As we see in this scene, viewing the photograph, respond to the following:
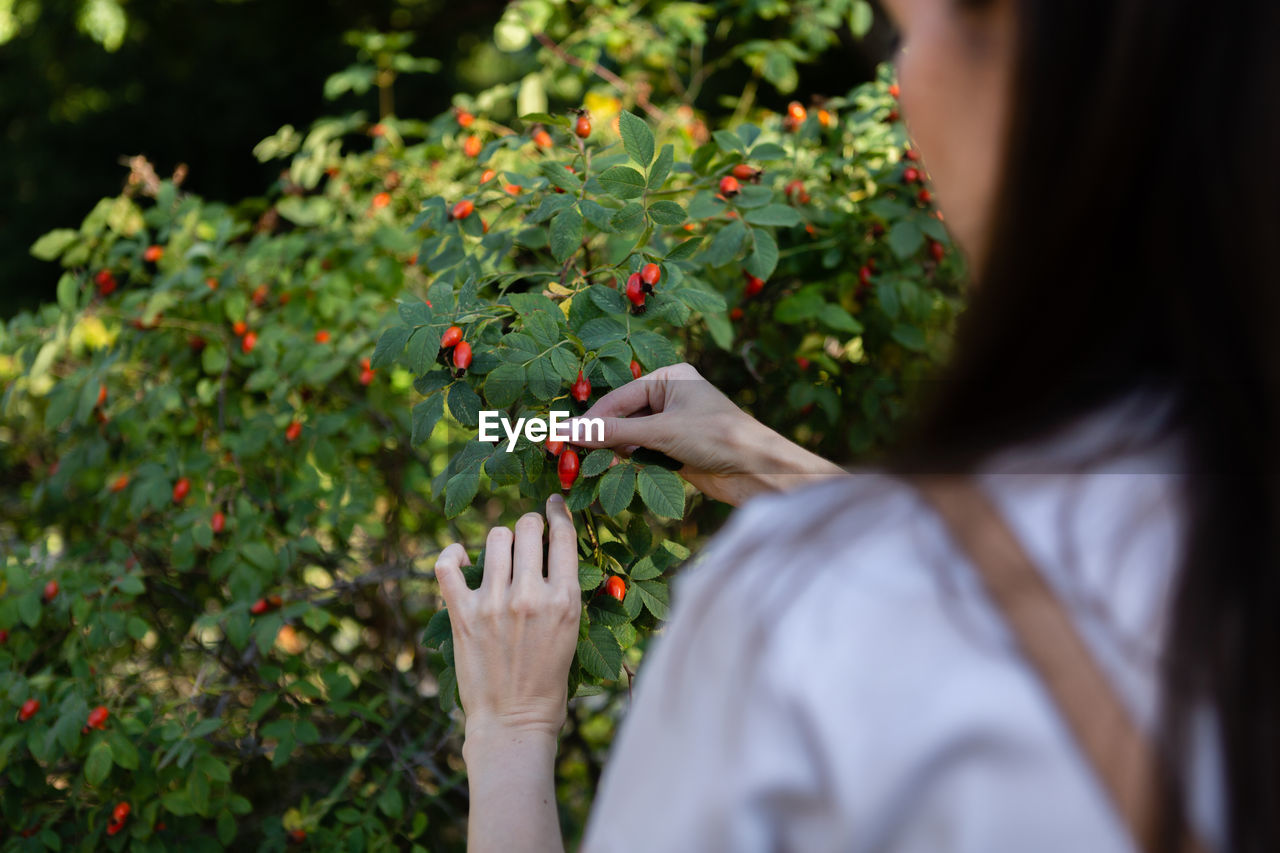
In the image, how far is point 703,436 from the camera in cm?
119

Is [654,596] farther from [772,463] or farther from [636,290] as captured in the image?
[636,290]

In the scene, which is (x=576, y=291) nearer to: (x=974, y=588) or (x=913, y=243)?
(x=913, y=243)

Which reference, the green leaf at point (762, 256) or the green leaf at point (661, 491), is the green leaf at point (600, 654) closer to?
the green leaf at point (661, 491)

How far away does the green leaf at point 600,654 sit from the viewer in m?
1.08

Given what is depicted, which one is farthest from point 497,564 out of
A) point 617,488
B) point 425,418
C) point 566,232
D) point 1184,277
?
point 1184,277

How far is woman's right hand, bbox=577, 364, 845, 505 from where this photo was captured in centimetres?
117

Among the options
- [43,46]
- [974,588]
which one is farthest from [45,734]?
[43,46]

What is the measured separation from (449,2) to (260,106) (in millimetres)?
1317

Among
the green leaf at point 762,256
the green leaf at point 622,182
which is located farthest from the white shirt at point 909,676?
the green leaf at point 762,256

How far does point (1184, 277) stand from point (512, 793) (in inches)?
25.4

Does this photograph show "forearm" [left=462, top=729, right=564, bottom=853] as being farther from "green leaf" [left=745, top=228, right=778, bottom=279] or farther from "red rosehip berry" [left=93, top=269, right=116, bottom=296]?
"red rosehip berry" [left=93, top=269, right=116, bottom=296]

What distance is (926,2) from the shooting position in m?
0.49

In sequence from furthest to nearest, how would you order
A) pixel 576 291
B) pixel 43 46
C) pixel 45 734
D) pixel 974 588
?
pixel 43 46 → pixel 45 734 → pixel 576 291 → pixel 974 588

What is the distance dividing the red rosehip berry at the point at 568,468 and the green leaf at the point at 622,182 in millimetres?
406
